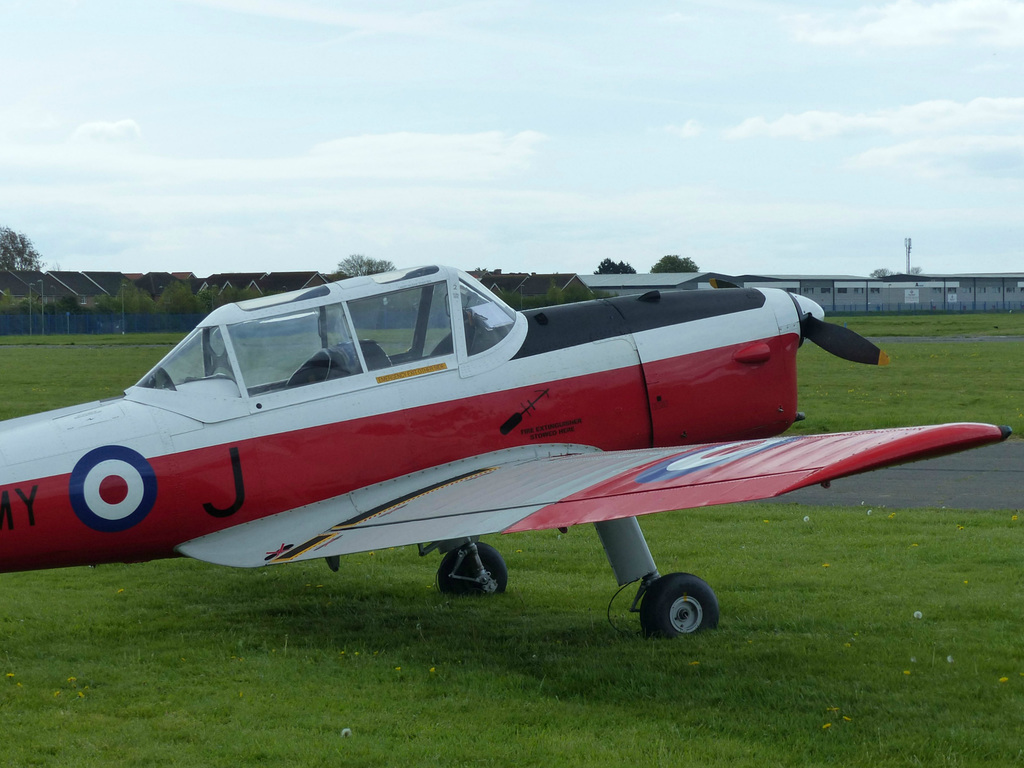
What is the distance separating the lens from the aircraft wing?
5055mm

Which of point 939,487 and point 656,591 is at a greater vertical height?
point 656,591

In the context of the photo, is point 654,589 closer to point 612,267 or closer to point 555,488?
point 555,488

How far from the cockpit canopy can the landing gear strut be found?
1.59 m

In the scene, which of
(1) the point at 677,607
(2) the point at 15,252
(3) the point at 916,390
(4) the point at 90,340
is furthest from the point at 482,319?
(2) the point at 15,252

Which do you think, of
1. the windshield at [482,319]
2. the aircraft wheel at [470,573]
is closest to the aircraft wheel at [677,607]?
the aircraft wheel at [470,573]

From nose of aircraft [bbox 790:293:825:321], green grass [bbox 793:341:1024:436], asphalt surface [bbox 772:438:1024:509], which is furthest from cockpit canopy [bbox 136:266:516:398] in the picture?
green grass [bbox 793:341:1024:436]

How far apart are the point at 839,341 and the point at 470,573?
3.54m

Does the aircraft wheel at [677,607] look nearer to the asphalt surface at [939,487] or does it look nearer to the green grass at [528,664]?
the green grass at [528,664]

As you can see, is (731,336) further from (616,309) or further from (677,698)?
(677,698)

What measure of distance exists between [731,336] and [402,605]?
321 centimetres

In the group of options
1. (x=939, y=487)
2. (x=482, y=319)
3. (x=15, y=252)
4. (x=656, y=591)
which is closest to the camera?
(x=656, y=591)

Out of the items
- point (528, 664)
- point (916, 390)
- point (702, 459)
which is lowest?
point (528, 664)

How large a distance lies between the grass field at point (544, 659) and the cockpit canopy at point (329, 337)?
5.65ft

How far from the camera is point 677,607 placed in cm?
666
